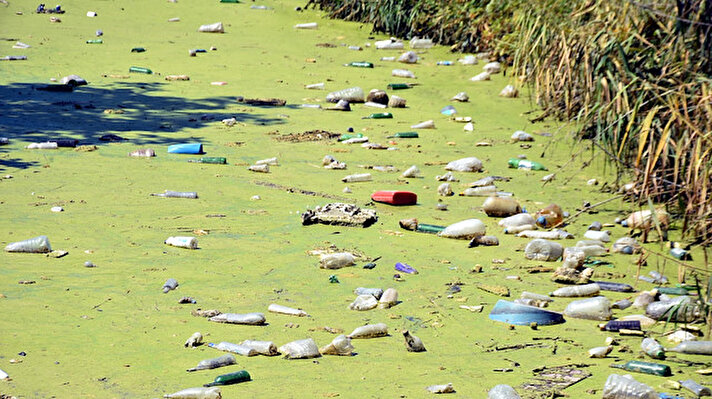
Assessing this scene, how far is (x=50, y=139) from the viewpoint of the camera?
6.19 m

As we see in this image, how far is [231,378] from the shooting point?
9.04 feet

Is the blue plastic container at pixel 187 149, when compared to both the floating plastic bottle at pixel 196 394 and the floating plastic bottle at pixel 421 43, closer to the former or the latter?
the floating plastic bottle at pixel 196 394

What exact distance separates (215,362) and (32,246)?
60.9 inches

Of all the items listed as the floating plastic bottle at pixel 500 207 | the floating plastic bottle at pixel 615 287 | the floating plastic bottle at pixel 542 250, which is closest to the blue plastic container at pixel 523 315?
the floating plastic bottle at pixel 615 287

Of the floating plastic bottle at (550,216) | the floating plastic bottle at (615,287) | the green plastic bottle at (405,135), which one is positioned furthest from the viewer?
the green plastic bottle at (405,135)

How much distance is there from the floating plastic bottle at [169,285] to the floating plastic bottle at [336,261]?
707 mm

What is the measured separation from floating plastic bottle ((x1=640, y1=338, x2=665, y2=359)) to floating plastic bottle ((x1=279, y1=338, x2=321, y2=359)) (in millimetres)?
1176

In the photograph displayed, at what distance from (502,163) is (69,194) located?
3.07 meters

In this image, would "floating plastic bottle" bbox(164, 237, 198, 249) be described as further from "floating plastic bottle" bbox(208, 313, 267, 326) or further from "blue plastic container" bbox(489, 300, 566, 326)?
"blue plastic container" bbox(489, 300, 566, 326)

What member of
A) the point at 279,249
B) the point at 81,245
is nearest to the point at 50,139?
the point at 81,245

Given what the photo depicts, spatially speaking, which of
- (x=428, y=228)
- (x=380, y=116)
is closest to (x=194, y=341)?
(x=428, y=228)

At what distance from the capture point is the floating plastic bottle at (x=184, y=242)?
4.18 metres

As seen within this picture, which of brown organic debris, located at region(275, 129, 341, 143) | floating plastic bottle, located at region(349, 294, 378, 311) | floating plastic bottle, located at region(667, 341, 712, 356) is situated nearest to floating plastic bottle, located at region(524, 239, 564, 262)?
floating plastic bottle, located at region(349, 294, 378, 311)

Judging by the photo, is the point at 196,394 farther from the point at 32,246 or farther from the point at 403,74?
the point at 403,74
